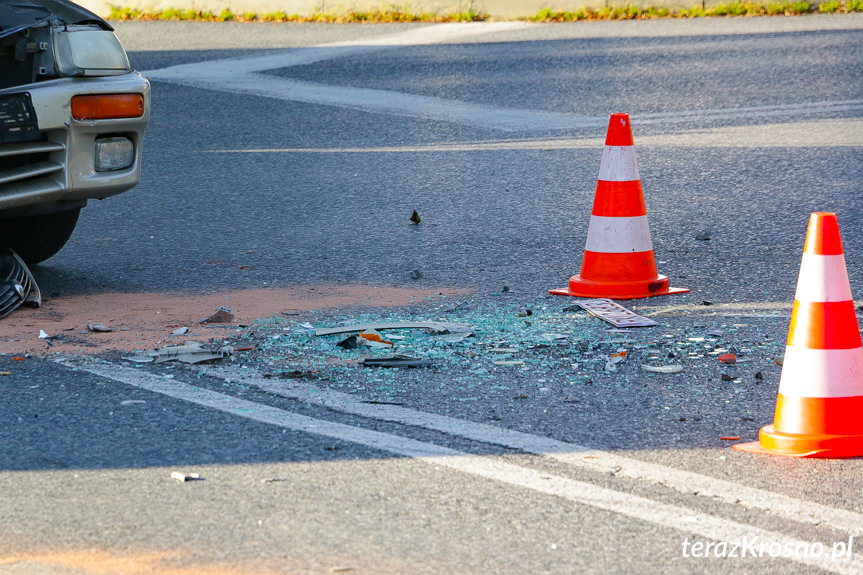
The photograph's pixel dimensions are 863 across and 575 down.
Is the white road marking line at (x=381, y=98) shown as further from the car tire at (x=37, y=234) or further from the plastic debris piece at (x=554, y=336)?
the plastic debris piece at (x=554, y=336)

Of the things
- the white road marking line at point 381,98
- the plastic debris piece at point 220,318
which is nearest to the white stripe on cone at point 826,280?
the plastic debris piece at point 220,318

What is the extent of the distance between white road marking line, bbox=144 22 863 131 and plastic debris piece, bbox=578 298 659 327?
5.20 m

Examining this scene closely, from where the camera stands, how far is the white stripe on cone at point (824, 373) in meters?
3.55

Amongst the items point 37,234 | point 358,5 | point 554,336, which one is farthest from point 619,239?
point 358,5

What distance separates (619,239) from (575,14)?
43.2 ft

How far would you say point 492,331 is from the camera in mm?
4801

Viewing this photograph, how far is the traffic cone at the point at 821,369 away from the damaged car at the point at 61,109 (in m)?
3.04

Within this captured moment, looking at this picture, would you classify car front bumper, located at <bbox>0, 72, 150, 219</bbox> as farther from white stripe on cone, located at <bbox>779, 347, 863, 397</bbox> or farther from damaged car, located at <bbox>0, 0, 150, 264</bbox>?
white stripe on cone, located at <bbox>779, 347, 863, 397</bbox>

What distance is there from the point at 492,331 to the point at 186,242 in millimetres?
2473

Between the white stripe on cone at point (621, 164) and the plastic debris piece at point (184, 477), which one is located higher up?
the white stripe on cone at point (621, 164)

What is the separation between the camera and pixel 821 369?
3570mm

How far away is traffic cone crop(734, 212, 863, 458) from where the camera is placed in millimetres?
3492

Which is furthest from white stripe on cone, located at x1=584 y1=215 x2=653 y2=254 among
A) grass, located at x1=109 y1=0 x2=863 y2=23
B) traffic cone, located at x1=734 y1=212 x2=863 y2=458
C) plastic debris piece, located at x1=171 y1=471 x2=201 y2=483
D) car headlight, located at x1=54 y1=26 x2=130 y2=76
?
grass, located at x1=109 y1=0 x2=863 y2=23

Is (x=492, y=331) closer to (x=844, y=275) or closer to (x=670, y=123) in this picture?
(x=844, y=275)
